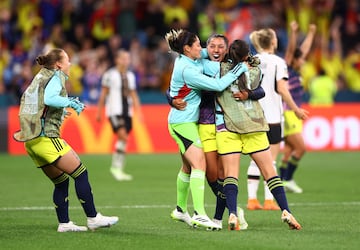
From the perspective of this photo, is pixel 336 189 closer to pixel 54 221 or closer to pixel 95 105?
pixel 54 221

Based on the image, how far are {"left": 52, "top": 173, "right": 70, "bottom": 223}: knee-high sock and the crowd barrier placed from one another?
13.7 metres

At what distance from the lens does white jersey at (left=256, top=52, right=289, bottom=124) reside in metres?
13.5

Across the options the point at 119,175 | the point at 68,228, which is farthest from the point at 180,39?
the point at 119,175

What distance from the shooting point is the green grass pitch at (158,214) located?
396 inches

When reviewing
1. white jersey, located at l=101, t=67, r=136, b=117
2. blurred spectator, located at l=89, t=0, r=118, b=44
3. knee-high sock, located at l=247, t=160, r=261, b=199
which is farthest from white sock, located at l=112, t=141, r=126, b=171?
blurred spectator, located at l=89, t=0, r=118, b=44

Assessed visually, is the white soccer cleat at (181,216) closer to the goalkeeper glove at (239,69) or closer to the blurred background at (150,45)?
the goalkeeper glove at (239,69)

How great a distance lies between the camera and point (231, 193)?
11.0m

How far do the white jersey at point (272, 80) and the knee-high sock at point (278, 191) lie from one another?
2592 millimetres

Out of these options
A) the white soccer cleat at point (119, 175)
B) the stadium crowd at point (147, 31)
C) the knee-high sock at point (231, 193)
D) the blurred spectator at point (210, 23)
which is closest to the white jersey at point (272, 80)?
the knee-high sock at point (231, 193)

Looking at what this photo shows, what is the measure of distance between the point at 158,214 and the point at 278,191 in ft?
7.73

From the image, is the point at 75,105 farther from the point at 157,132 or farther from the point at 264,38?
the point at 157,132

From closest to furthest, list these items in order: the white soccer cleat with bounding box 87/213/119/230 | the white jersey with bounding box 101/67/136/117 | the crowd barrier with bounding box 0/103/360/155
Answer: the white soccer cleat with bounding box 87/213/119/230, the white jersey with bounding box 101/67/136/117, the crowd barrier with bounding box 0/103/360/155

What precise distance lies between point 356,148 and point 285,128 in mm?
9708

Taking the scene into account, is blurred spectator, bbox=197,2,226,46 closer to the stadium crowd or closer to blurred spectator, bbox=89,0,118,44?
the stadium crowd
